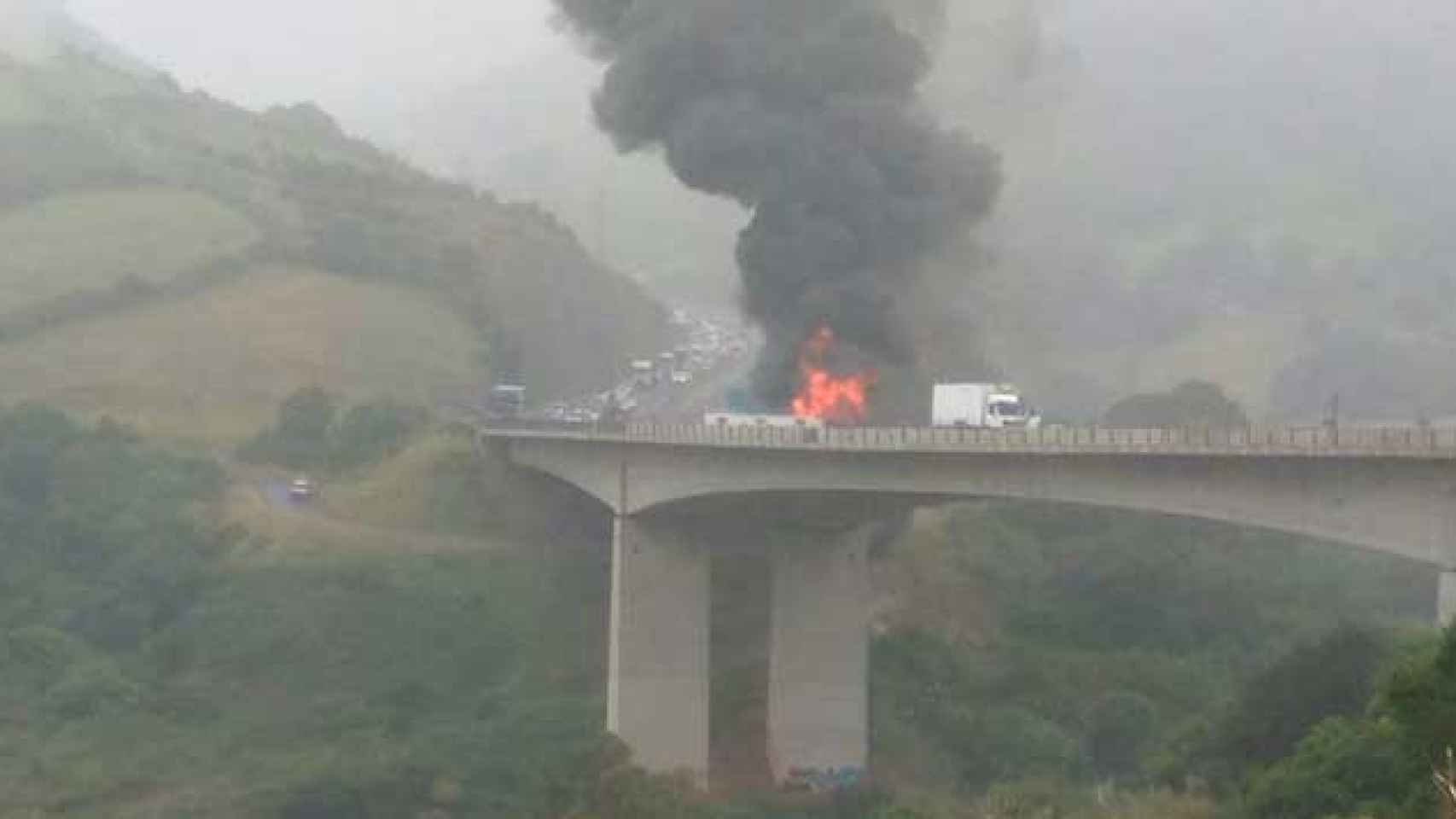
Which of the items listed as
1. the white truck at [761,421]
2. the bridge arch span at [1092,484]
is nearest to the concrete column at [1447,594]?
the bridge arch span at [1092,484]

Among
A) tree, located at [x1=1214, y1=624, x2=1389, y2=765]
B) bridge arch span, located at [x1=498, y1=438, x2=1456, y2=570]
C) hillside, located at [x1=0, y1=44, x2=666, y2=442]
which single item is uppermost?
hillside, located at [x1=0, y1=44, x2=666, y2=442]

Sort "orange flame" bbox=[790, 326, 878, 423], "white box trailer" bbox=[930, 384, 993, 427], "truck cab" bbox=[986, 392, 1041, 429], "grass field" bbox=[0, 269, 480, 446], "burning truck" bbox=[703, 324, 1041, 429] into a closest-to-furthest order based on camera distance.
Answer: "truck cab" bbox=[986, 392, 1041, 429]
"white box trailer" bbox=[930, 384, 993, 427]
"burning truck" bbox=[703, 324, 1041, 429]
"orange flame" bbox=[790, 326, 878, 423]
"grass field" bbox=[0, 269, 480, 446]

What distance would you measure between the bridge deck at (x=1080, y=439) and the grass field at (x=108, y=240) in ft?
150

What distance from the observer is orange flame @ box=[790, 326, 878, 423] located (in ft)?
209

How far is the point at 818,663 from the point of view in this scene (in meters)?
62.3

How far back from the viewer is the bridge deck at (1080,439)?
3894 centimetres

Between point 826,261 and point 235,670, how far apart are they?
19.2 metres

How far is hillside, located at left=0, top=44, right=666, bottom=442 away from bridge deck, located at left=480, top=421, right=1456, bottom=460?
116 feet

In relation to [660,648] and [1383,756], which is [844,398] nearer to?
[660,648]

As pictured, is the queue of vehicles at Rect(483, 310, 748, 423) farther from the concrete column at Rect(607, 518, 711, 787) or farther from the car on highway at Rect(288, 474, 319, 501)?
the concrete column at Rect(607, 518, 711, 787)

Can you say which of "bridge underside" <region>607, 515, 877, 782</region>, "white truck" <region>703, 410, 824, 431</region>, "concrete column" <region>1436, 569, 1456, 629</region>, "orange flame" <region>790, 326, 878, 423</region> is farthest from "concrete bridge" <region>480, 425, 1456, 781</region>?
"concrete column" <region>1436, 569, 1456, 629</region>

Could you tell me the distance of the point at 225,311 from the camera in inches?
4134

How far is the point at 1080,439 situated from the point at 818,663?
1749cm

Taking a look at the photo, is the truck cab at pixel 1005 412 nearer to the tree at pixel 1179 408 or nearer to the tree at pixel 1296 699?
the tree at pixel 1296 699
